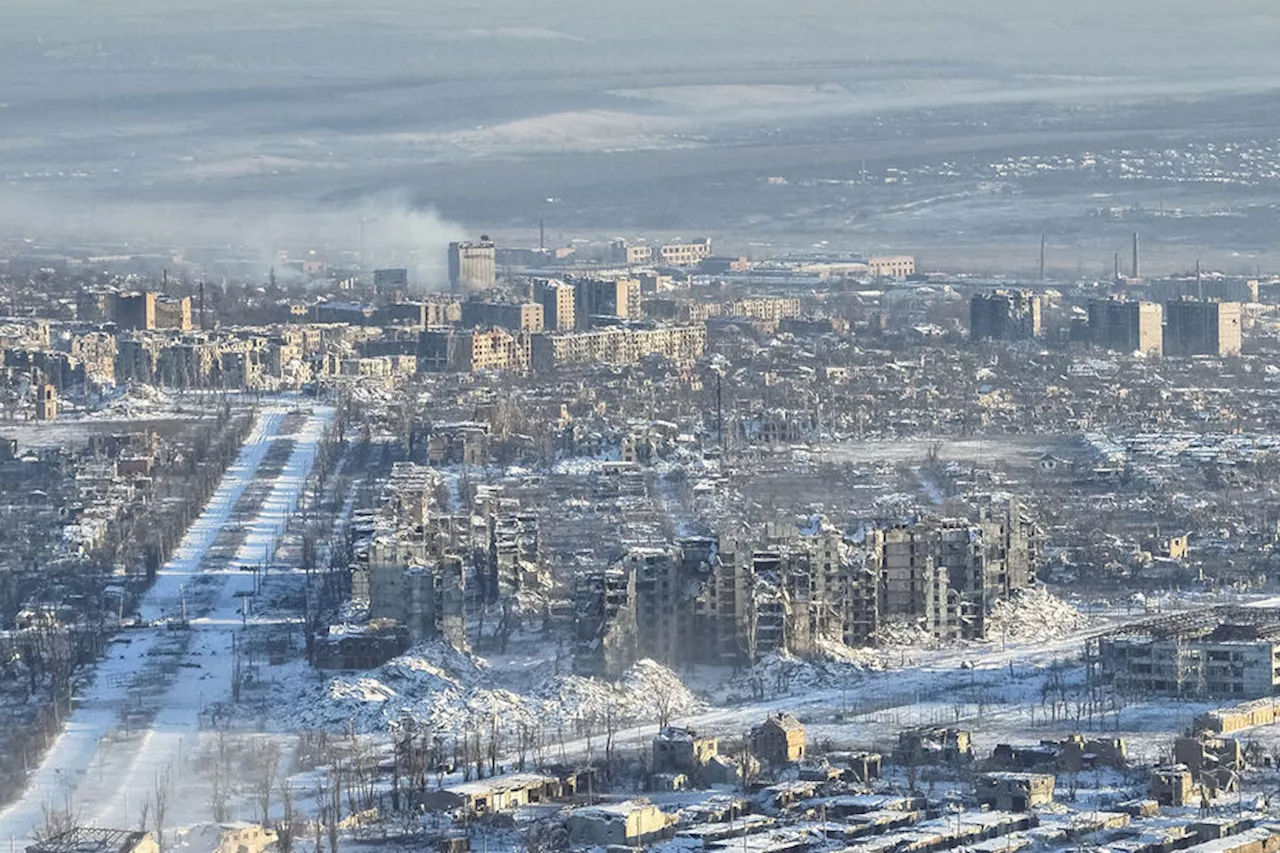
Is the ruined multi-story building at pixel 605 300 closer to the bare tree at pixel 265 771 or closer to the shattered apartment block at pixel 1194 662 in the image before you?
the shattered apartment block at pixel 1194 662

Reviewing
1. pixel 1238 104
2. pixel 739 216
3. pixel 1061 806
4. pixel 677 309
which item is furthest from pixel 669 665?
Answer: pixel 1238 104

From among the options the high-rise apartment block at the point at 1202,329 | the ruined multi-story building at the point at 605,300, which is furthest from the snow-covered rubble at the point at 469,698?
the ruined multi-story building at the point at 605,300

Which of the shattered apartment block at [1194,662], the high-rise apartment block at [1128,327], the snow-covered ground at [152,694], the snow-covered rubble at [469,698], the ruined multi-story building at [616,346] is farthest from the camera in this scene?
the high-rise apartment block at [1128,327]

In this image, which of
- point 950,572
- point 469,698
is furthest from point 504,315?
point 469,698

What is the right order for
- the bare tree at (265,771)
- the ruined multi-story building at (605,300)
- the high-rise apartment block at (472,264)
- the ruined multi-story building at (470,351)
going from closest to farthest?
the bare tree at (265,771), the ruined multi-story building at (470,351), the ruined multi-story building at (605,300), the high-rise apartment block at (472,264)

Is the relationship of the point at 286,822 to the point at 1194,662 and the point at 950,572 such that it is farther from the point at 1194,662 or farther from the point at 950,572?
the point at 950,572
